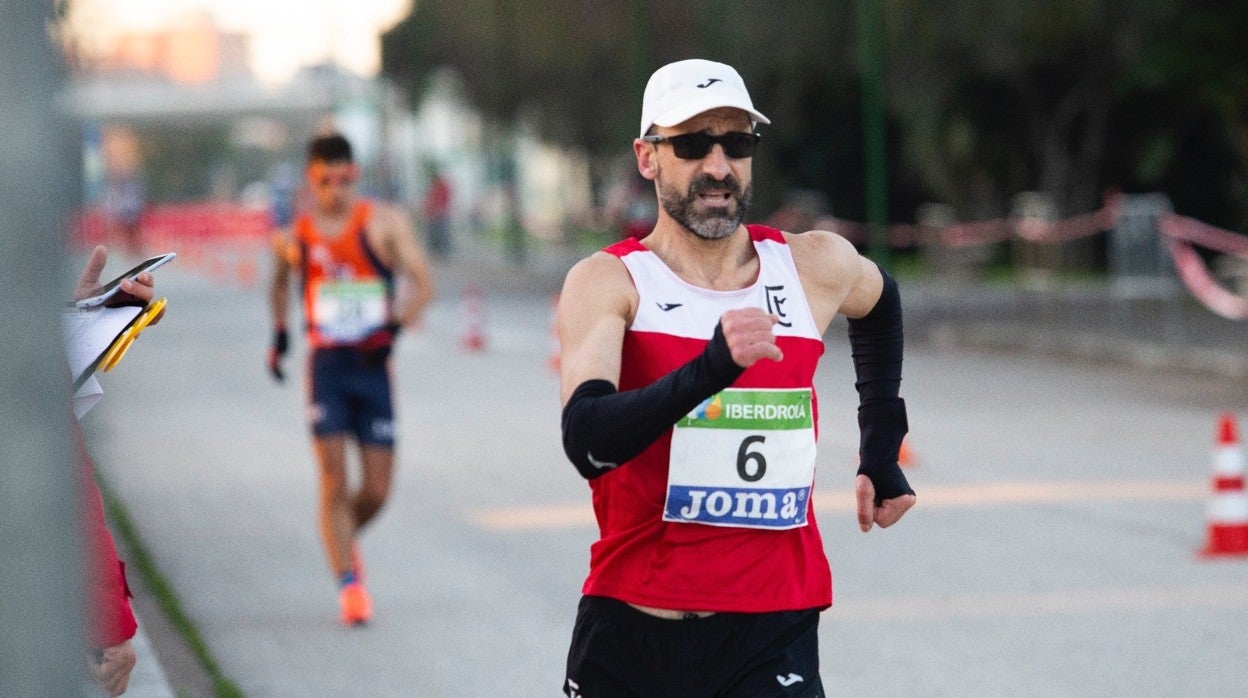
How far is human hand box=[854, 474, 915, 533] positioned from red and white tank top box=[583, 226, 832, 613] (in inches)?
9.6

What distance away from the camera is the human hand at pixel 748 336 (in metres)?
3.46

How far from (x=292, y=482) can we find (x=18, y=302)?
1136 centimetres

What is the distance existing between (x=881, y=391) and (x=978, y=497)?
7.31m

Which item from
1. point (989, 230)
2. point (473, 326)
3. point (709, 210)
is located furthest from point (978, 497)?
point (989, 230)

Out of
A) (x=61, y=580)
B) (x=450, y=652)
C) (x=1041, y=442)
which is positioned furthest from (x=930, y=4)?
(x=61, y=580)

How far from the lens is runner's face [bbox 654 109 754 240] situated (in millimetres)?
4070

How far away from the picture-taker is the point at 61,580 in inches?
78.1

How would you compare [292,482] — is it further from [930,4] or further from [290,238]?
[930,4]

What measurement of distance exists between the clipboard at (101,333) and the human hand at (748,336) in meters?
1.04

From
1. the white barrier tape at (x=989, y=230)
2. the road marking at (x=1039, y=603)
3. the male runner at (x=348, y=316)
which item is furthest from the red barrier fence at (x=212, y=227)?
the road marking at (x=1039, y=603)

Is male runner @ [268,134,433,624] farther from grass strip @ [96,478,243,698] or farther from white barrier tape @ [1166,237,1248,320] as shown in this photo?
white barrier tape @ [1166,237,1248,320]

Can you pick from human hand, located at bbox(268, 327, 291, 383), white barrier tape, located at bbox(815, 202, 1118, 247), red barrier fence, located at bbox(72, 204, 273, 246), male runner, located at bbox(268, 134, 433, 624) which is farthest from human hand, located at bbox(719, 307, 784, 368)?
red barrier fence, located at bbox(72, 204, 273, 246)

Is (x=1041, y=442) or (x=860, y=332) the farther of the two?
(x=1041, y=442)

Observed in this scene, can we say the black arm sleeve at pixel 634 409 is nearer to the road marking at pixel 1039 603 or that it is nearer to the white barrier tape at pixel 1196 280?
the road marking at pixel 1039 603
